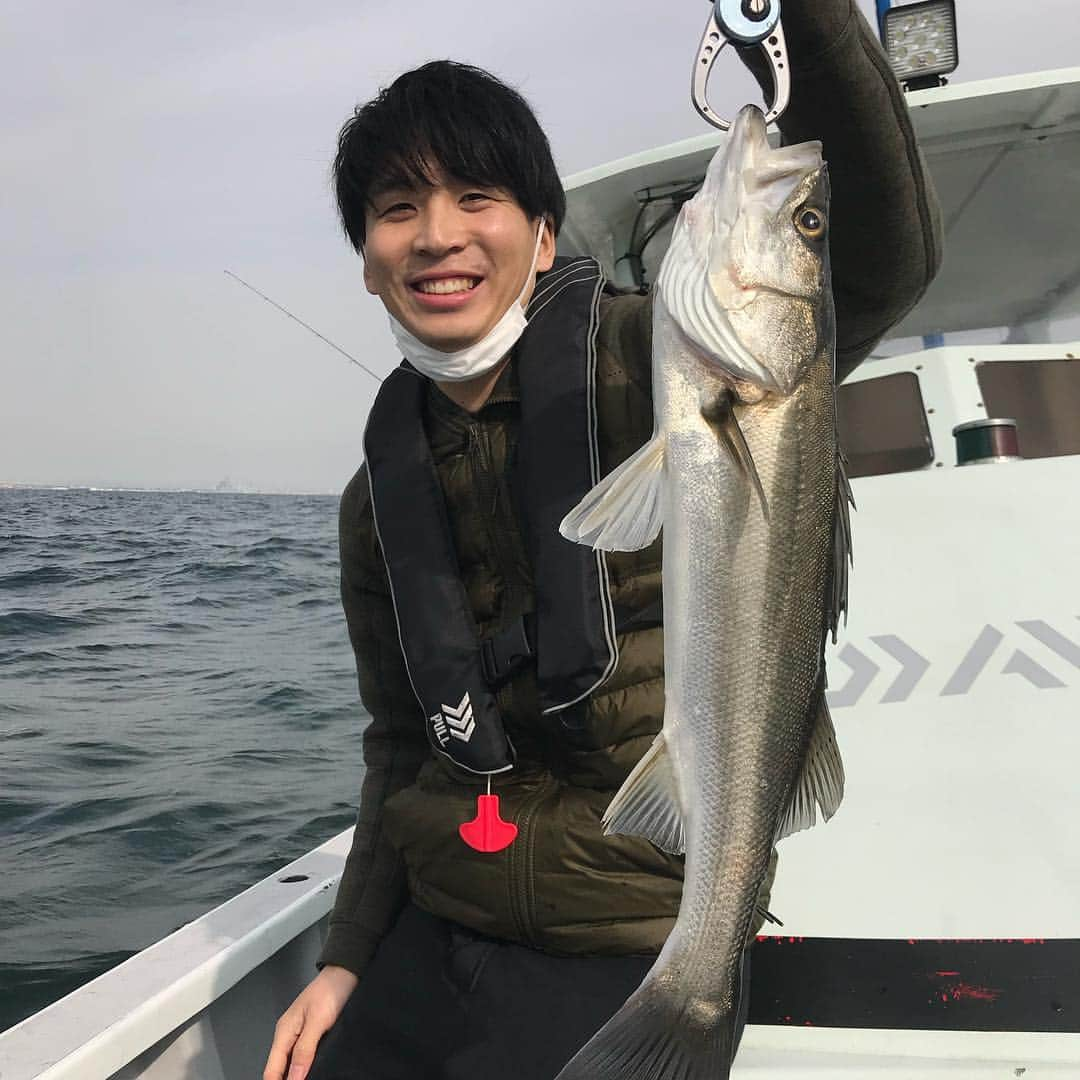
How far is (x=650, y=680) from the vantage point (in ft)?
6.70

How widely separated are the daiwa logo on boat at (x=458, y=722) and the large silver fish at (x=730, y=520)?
0.51 metres

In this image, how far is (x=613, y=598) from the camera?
81.7 inches

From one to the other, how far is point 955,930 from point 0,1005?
394cm

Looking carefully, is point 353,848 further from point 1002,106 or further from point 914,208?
point 1002,106

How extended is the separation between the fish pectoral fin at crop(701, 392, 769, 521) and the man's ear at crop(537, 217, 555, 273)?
36.0 inches

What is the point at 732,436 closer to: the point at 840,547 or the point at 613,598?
the point at 840,547

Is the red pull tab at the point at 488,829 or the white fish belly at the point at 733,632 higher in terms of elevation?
the white fish belly at the point at 733,632

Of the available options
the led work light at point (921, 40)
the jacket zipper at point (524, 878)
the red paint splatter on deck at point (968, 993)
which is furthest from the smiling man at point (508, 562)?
the led work light at point (921, 40)

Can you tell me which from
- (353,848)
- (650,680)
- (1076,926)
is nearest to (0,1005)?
(353,848)

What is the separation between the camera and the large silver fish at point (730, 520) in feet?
5.32

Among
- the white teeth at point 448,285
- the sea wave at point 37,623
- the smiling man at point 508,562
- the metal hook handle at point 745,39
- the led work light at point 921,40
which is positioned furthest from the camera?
the sea wave at point 37,623

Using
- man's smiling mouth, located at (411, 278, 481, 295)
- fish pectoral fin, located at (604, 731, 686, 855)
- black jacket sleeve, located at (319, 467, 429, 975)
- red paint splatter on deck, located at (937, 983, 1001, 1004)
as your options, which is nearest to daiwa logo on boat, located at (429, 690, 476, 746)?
black jacket sleeve, located at (319, 467, 429, 975)

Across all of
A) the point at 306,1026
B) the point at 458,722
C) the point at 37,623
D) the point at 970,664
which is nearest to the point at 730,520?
the point at 458,722

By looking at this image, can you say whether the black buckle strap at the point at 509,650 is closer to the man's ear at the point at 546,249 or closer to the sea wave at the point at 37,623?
the man's ear at the point at 546,249
